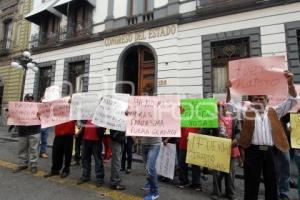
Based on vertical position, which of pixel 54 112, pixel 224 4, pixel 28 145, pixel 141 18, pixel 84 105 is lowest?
pixel 28 145

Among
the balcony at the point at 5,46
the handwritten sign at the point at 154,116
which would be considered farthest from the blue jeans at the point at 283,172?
the balcony at the point at 5,46

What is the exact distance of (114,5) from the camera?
14539 mm

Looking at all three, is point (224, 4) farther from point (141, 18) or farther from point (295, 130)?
point (295, 130)

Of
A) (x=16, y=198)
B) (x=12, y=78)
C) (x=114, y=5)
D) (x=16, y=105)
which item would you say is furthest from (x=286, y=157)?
(x=12, y=78)

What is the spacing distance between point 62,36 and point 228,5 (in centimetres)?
1021

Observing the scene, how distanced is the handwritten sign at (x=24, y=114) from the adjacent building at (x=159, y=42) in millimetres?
6188

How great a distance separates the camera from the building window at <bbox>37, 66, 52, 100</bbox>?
677 inches

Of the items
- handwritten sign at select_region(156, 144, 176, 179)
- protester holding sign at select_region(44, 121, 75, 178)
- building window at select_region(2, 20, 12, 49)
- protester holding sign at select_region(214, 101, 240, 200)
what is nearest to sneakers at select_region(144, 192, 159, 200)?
handwritten sign at select_region(156, 144, 176, 179)

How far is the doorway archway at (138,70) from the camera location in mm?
13117

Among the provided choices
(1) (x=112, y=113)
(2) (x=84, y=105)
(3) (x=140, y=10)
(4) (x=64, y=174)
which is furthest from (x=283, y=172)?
(3) (x=140, y=10)

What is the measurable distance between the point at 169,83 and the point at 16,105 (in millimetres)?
6454

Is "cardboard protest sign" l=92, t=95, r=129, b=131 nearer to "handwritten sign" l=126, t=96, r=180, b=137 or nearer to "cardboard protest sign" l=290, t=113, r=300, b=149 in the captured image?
"handwritten sign" l=126, t=96, r=180, b=137

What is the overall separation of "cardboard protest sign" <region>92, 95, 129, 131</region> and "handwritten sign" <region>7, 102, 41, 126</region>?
2.17 meters

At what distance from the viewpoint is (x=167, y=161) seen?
19.6 feet
